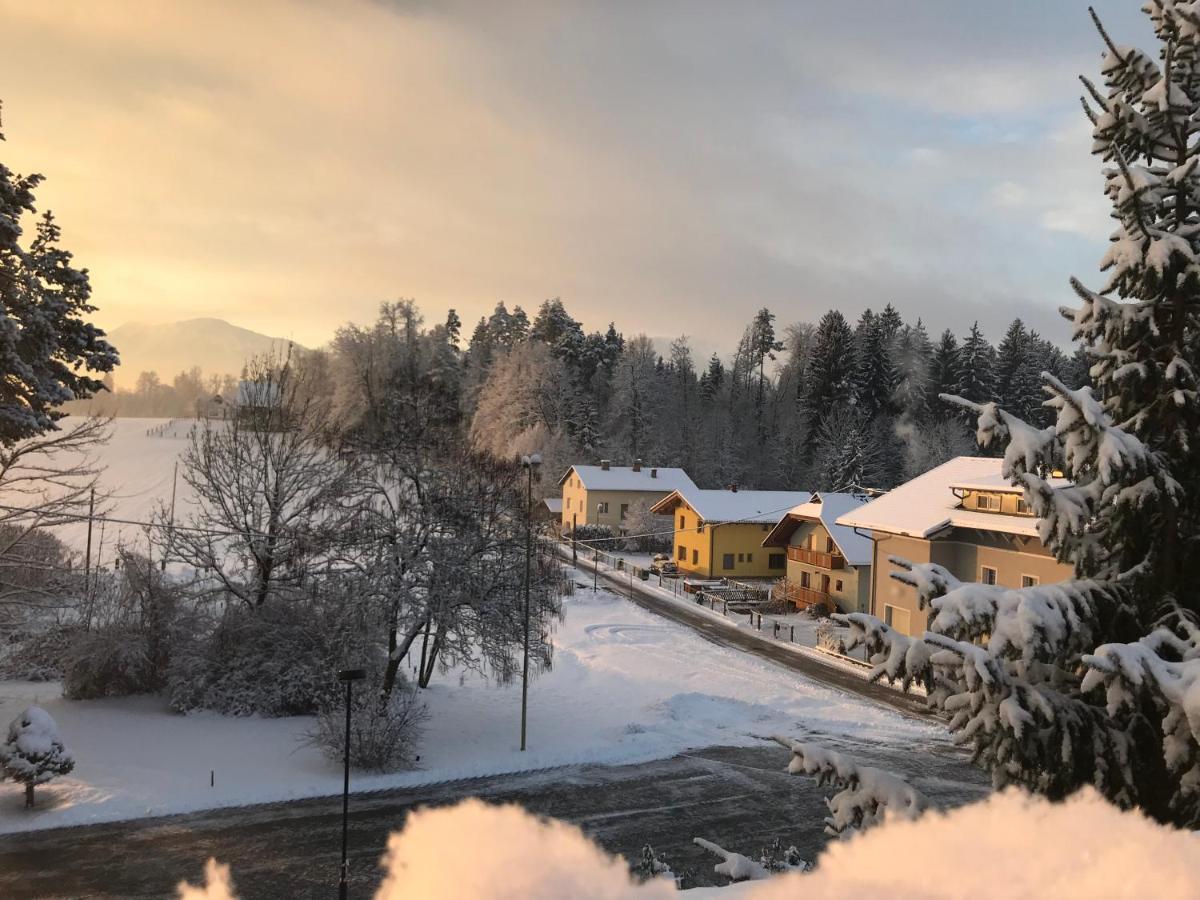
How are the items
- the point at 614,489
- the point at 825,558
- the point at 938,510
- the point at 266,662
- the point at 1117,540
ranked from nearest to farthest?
1. the point at 1117,540
2. the point at 266,662
3. the point at 938,510
4. the point at 825,558
5. the point at 614,489

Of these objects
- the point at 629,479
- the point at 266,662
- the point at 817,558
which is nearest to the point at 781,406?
the point at 629,479

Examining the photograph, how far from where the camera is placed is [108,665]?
24.8 metres

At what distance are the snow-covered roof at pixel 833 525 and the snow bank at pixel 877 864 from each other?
39294 mm

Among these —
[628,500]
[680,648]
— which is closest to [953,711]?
[680,648]

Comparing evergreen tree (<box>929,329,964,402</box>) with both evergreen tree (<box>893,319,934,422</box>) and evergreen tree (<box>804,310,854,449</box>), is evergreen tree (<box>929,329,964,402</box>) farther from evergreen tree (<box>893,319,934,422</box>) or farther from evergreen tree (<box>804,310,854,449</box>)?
evergreen tree (<box>804,310,854,449</box>)

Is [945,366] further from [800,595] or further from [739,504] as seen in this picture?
[800,595]

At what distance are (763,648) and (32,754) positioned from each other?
1158 inches

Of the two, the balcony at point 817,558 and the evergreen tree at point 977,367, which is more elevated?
the evergreen tree at point 977,367

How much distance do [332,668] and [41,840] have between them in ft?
28.7

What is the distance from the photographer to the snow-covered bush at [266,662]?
24.6 meters

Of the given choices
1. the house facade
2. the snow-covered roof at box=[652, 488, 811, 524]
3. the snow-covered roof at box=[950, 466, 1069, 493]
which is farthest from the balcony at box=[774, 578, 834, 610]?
the snow-covered roof at box=[950, 466, 1069, 493]

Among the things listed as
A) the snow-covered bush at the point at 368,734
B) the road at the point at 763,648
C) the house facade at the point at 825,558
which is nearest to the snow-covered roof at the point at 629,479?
the road at the point at 763,648

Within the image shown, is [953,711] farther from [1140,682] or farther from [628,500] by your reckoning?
[628,500]

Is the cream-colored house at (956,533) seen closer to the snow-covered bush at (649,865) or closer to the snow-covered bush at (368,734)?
the snow-covered bush at (649,865)
